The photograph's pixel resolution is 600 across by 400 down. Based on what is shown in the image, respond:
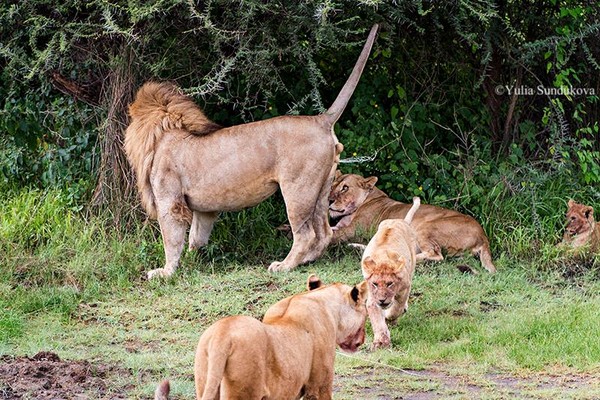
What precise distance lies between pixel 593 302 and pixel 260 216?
306cm

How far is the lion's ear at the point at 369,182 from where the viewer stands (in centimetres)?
1009

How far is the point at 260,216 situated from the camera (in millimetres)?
10195

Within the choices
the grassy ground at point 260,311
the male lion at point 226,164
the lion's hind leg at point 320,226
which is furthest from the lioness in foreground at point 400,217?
the male lion at point 226,164

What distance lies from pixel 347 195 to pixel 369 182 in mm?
220

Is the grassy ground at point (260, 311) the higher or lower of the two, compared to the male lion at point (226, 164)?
lower

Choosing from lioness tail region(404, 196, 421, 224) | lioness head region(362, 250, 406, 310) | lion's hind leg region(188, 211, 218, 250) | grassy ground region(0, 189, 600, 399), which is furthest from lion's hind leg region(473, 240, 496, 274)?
lion's hind leg region(188, 211, 218, 250)

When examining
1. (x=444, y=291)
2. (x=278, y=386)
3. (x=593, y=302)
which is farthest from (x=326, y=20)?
(x=278, y=386)

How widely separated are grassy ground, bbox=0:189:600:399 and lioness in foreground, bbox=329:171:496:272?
0.16 meters

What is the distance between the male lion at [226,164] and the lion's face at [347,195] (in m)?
0.57

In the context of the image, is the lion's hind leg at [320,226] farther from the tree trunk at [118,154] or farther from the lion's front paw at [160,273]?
the tree trunk at [118,154]

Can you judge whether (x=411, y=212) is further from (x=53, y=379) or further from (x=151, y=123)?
(x=53, y=379)

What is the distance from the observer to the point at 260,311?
8367 millimetres

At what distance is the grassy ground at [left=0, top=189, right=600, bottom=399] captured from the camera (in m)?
6.83

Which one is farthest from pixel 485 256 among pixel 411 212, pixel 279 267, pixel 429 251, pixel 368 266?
pixel 368 266
